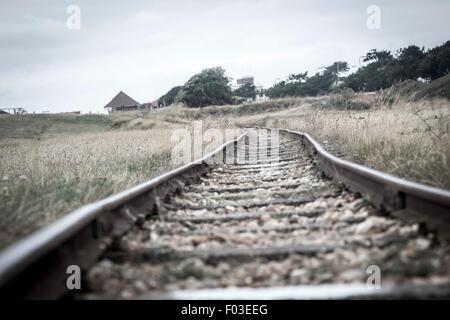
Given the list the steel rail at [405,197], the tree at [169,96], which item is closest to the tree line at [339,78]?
the tree at [169,96]

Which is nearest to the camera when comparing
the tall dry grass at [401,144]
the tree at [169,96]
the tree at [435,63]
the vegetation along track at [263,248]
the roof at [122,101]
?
the vegetation along track at [263,248]

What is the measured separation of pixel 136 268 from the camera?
7.59 feet

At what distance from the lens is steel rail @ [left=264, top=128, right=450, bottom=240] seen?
2513 millimetres

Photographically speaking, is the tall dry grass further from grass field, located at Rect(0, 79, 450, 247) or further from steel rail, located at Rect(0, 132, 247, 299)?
steel rail, located at Rect(0, 132, 247, 299)

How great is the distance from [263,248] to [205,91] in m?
64.7

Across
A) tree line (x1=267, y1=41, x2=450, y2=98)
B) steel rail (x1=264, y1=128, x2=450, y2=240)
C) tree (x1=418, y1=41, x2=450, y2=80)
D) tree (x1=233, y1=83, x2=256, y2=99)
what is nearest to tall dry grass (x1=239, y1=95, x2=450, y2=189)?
steel rail (x1=264, y1=128, x2=450, y2=240)

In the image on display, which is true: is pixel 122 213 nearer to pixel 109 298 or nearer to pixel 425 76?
pixel 109 298

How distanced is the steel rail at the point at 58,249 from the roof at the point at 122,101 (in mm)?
88677

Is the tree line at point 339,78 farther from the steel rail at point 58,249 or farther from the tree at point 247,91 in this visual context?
the steel rail at point 58,249

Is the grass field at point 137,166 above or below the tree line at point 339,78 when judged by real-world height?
below

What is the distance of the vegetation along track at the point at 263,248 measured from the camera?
1.88m

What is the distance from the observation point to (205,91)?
2608 inches
